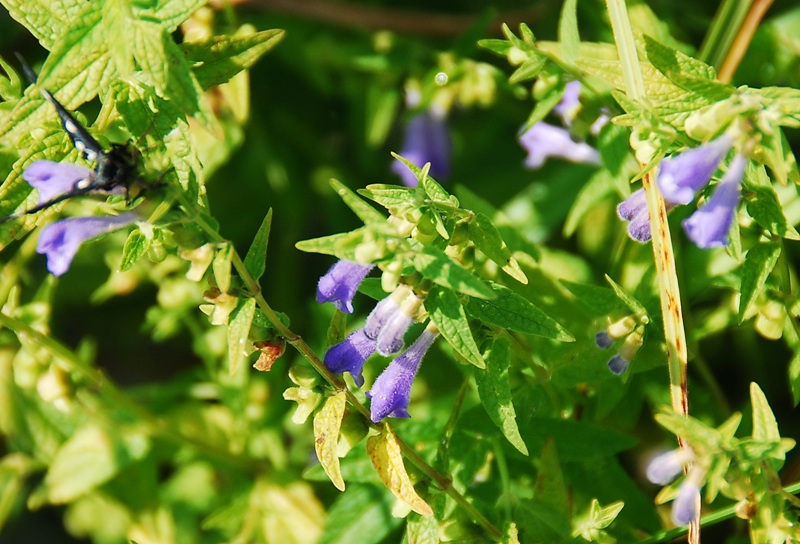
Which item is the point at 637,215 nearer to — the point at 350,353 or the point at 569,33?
the point at 569,33

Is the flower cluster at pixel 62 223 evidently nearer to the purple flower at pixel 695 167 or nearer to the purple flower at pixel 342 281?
the purple flower at pixel 342 281

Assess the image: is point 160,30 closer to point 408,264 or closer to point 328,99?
point 408,264

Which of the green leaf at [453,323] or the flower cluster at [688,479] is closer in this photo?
the flower cluster at [688,479]

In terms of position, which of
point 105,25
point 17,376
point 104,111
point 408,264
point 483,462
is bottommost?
point 483,462

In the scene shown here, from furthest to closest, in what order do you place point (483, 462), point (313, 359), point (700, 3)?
point (700, 3)
point (483, 462)
point (313, 359)

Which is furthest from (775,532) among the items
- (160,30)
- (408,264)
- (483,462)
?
(160,30)

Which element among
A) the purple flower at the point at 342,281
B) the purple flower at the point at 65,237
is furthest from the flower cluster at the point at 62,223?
the purple flower at the point at 342,281

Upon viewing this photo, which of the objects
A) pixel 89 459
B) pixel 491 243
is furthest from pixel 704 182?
pixel 89 459

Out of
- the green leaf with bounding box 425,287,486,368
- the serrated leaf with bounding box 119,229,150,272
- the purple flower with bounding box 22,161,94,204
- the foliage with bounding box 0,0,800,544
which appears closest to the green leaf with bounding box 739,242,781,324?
the foliage with bounding box 0,0,800,544
